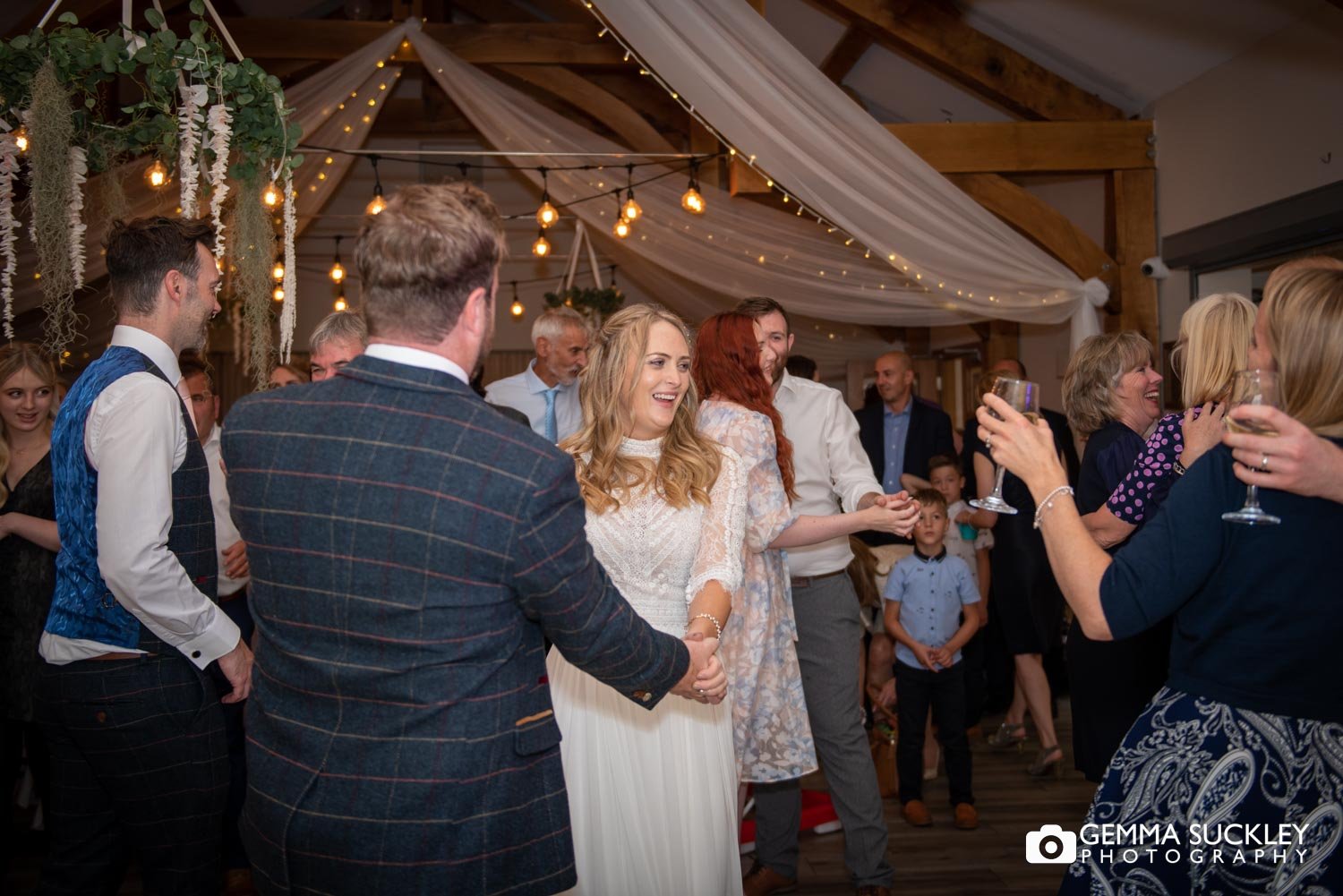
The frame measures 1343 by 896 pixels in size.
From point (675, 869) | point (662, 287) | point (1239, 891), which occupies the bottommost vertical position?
point (675, 869)

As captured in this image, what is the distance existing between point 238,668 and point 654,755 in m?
0.85

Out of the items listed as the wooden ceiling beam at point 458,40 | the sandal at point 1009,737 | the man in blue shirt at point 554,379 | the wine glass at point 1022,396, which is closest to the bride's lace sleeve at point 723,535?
the wine glass at point 1022,396

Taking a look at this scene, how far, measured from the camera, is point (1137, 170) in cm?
587

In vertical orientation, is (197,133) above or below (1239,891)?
above

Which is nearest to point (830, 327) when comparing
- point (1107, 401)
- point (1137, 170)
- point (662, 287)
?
point (662, 287)

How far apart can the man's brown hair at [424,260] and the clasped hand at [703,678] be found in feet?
2.44

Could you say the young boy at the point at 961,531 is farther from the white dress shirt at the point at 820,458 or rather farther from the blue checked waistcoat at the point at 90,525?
the blue checked waistcoat at the point at 90,525

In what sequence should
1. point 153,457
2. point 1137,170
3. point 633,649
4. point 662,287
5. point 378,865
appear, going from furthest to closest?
point 662,287
point 1137,170
point 153,457
point 633,649
point 378,865

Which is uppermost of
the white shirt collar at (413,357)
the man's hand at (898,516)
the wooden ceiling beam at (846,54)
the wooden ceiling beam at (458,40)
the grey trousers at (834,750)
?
the wooden ceiling beam at (458,40)

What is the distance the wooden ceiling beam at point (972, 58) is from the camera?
5.80m

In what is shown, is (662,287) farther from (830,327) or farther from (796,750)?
(796,750)

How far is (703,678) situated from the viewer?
1.81 metres

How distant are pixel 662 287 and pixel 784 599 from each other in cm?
574

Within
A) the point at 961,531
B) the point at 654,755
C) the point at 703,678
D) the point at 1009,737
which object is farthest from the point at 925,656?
the point at 703,678
